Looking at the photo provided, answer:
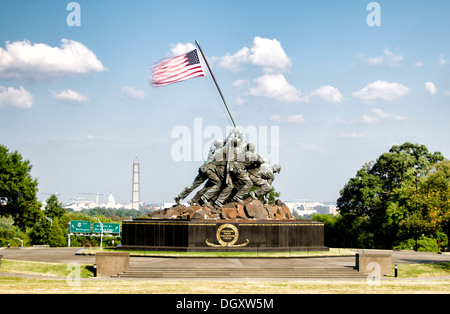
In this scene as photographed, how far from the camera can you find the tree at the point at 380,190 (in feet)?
205

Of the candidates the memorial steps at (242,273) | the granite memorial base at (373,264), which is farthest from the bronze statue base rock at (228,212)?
the granite memorial base at (373,264)

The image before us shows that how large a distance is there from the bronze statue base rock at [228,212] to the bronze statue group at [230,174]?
1.06m

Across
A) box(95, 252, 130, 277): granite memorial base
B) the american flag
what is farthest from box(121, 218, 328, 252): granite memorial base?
the american flag

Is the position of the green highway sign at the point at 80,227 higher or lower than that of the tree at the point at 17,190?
lower

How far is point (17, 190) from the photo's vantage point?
52.8 metres

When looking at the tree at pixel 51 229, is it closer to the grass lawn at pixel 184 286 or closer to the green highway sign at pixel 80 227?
the green highway sign at pixel 80 227

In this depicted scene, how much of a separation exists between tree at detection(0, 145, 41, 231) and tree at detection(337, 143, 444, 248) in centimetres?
3476

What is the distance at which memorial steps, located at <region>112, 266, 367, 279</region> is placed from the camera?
27.3 meters

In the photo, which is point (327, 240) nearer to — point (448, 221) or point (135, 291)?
point (448, 221)

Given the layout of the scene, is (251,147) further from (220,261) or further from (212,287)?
(212,287)

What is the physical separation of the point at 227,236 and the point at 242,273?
7.89m

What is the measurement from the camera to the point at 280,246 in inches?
1426

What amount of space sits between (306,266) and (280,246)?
688 cm
